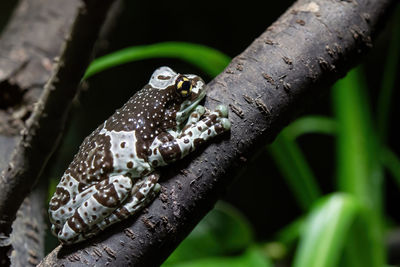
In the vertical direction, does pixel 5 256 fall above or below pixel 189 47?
below

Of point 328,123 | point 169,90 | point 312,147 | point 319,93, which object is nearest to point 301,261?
point 319,93

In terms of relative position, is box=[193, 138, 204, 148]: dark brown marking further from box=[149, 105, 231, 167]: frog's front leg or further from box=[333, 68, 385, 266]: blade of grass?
box=[333, 68, 385, 266]: blade of grass

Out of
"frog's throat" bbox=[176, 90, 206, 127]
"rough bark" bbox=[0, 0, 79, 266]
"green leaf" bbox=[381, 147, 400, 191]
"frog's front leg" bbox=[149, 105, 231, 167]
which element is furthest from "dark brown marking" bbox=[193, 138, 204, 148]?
"green leaf" bbox=[381, 147, 400, 191]

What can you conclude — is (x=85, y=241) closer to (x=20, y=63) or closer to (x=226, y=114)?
(x=226, y=114)

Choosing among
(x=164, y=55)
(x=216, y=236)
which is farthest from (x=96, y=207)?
(x=216, y=236)

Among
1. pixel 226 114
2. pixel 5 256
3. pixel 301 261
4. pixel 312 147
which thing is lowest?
pixel 312 147

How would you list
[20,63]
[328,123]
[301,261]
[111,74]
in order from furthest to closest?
1. [111,74]
2. [328,123]
3. [20,63]
4. [301,261]

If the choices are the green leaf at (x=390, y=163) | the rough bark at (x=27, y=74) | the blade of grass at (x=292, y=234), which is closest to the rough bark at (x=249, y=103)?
the rough bark at (x=27, y=74)
